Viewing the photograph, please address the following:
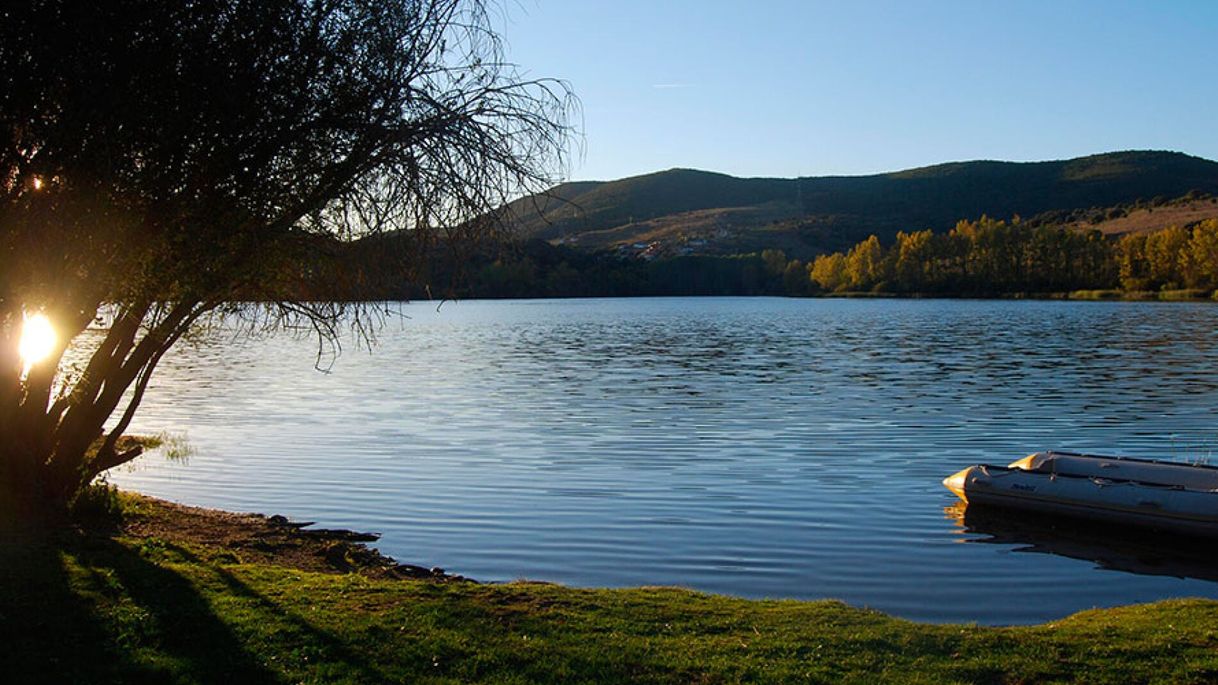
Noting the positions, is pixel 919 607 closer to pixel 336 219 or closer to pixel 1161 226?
pixel 336 219

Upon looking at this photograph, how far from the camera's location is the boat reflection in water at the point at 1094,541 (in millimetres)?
15320

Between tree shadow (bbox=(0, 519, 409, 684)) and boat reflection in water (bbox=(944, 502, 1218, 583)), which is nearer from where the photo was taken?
tree shadow (bbox=(0, 519, 409, 684))

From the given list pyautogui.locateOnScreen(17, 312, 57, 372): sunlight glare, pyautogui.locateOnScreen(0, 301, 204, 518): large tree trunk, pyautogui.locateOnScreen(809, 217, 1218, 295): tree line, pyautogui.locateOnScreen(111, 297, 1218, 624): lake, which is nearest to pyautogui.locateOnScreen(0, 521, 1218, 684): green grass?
pyautogui.locateOnScreen(0, 301, 204, 518): large tree trunk

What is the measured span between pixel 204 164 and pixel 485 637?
16.7ft

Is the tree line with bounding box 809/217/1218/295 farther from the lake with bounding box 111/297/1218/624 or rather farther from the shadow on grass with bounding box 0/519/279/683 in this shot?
the shadow on grass with bounding box 0/519/279/683

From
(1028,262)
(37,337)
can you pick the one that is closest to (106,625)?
(37,337)

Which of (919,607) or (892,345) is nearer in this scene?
(919,607)

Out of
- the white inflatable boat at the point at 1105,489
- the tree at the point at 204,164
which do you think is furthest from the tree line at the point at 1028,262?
the tree at the point at 204,164

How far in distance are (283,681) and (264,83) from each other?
578cm

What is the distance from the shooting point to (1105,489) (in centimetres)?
1755

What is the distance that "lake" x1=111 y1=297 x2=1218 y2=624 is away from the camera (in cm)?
1472

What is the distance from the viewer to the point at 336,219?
39.0 feet

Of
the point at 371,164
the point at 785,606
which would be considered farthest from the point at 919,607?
the point at 371,164

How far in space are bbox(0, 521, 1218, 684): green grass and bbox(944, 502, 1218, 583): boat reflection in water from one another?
5184mm
